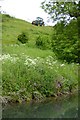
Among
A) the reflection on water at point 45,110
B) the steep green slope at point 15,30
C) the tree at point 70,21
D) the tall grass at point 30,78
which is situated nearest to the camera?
the tree at point 70,21

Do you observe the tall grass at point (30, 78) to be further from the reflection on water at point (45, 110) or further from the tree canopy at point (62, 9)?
the tree canopy at point (62, 9)

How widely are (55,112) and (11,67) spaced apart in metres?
3.08

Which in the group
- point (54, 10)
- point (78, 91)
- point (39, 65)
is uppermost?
point (54, 10)

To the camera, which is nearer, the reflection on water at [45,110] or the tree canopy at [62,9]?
the tree canopy at [62,9]

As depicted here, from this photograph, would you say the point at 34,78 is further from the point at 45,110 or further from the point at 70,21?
the point at 70,21

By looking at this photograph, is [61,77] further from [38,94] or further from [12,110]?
[12,110]

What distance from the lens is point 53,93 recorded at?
1794 cm

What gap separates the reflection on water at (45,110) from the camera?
14098mm

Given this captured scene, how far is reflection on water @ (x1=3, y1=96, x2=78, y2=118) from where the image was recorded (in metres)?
14.1

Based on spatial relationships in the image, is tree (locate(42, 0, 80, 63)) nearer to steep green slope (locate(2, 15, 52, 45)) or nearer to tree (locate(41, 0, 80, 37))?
Answer: tree (locate(41, 0, 80, 37))

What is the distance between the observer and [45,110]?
50.2 ft

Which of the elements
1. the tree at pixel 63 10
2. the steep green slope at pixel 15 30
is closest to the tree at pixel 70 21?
the tree at pixel 63 10

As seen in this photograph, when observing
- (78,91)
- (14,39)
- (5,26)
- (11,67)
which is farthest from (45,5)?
(5,26)

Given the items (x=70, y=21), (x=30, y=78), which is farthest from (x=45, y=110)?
(x=70, y=21)
